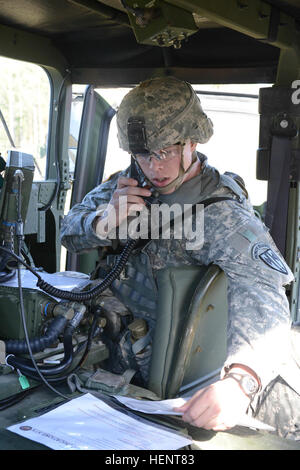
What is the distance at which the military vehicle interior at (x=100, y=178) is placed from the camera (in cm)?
176

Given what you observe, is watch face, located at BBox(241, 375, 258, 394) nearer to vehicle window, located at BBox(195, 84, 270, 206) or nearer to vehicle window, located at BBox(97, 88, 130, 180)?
vehicle window, located at BBox(195, 84, 270, 206)

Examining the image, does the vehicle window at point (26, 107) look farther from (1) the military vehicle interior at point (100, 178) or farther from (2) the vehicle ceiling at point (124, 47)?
(2) the vehicle ceiling at point (124, 47)

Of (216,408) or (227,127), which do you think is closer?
(216,408)

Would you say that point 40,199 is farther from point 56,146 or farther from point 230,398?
point 230,398

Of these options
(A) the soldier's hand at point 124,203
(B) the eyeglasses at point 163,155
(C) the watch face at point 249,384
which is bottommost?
(C) the watch face at point 249,384

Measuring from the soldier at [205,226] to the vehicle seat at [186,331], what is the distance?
0.06 metres

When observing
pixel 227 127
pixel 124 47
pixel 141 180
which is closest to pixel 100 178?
pixel 124 47

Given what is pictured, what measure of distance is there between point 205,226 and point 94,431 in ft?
2.98

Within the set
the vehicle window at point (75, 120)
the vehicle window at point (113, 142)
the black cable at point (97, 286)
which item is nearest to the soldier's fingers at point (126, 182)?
the black cable at point (97, 286)

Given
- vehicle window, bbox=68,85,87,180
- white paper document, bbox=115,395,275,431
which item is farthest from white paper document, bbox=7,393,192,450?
vehicle window, bbox=68,85,87,180

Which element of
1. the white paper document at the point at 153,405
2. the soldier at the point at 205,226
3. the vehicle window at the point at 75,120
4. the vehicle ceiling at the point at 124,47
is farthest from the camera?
the vehicle window at the point at 75,120

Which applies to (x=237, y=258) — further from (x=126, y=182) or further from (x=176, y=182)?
(x=126, y=182)

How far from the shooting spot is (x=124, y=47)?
3.24 m
